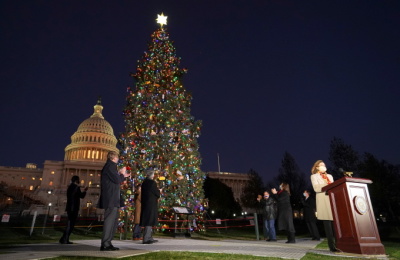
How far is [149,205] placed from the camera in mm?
7836

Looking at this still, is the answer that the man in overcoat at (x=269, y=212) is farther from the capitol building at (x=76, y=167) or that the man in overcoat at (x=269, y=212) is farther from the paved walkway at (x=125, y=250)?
the capitol building at (x=76, y=167)

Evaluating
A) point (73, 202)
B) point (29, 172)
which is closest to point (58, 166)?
point (29, 172)

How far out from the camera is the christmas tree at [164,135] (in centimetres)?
1487

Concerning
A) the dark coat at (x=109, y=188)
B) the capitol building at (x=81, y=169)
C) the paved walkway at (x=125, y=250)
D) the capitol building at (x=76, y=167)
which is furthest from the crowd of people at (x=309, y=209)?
the capitol building at (x=81, y=169)

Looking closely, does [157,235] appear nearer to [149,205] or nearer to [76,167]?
[149,205]

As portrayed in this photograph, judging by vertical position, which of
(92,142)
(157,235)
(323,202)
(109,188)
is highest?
(92,142)

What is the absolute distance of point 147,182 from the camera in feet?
26.6

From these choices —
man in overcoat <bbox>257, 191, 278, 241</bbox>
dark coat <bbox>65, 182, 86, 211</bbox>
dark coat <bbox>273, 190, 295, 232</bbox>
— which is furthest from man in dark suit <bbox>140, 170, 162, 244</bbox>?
man in overcoat <bbox>257, 191, 278, 241</bbox>

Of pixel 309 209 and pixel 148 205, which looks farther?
pixel 309 209

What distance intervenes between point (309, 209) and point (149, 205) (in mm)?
7401

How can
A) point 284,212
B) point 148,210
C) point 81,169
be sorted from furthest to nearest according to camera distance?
point 81,169
point 284,212
point 148,210

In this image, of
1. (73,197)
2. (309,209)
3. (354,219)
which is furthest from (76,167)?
(354,219)

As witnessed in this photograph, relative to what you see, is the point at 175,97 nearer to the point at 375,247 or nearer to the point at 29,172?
the point at 375,247

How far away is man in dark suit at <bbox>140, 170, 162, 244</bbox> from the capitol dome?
87.5 m
